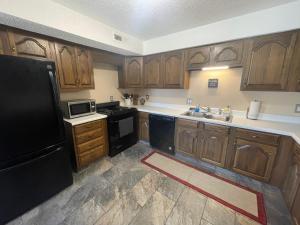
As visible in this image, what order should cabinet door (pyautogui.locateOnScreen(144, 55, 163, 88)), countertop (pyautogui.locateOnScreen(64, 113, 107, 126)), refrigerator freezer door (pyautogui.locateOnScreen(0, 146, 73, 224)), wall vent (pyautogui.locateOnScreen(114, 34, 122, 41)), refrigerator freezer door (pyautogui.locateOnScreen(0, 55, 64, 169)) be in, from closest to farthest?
refrigerator freezer door (pyautogui.locateOnScreen(0, 55, 64, 169)) → refrigerator freezer door (pyautogui.locateOnScreen(0, 146, 73, 224)) → countertop (pyautogui.locateOnScreen(64, 113, 107, 126)) → wall vent (pyautogui.locateOnScreen(114, 34, 122, 41)) → cabinet door (pyautogui.locateOnScreen(144, 55, 163, 88))

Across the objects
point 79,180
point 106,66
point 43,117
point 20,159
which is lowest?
point 79,180

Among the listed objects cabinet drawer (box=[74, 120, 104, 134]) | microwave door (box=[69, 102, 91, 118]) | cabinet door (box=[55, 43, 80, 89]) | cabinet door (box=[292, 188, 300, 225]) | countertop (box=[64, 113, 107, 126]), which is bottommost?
cabinet door (box=[292, 188, 300, 225])

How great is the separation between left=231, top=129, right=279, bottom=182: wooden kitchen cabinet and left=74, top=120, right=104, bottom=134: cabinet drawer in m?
2.27

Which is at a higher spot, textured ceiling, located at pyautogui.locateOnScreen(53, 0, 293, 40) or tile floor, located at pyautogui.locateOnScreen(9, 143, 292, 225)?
textured ceiling, located at pyautogui.locateOnScreen(53, 0, 293, 40)

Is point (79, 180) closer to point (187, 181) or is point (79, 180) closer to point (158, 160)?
point (158, 160)

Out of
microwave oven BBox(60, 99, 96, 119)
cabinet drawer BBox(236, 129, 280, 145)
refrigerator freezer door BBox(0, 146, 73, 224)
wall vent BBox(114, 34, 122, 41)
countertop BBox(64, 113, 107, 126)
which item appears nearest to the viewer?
refrigerator freezer door BBox(0, 146, 73, 224)

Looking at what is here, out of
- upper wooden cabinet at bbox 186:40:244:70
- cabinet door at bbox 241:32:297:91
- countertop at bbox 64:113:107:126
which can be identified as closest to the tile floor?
countertop at bbox 64:113:107:126

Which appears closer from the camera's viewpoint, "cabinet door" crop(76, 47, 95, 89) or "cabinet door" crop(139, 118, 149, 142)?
"cabinet door" crop(76, 47, 95, 89)

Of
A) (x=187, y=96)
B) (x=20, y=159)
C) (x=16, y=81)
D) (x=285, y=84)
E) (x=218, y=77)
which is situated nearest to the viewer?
(x=16, y=81)

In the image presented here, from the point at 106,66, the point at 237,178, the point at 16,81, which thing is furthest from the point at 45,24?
the point at 237,178

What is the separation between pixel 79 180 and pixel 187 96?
2.54 m

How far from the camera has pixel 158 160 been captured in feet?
8.50

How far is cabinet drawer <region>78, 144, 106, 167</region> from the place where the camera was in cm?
225

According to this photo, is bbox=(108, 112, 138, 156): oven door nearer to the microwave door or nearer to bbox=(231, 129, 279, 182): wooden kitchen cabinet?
the microwave door
